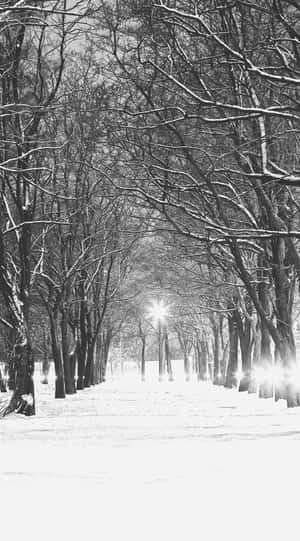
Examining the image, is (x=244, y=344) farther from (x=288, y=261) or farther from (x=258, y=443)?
(x=258, y=443)

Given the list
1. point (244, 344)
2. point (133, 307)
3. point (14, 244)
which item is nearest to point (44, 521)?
point (14, 244)

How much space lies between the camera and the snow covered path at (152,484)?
418cm

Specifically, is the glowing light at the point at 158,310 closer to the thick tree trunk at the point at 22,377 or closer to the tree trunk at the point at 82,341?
the tree trunk at the point at 82,341

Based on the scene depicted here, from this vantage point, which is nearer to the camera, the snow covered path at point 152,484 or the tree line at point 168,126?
the snow covered path at point 152,484

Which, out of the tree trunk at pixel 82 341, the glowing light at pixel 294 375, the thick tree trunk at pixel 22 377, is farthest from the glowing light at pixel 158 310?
the thick tree trunk at pixel 22 377

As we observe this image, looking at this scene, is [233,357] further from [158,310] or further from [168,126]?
[168,126]

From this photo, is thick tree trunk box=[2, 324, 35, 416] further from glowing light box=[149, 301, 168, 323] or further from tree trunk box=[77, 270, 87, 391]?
glowing light box=[149, 301, 168, 323]

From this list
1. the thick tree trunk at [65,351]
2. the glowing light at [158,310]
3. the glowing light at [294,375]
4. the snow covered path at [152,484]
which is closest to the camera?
the snow covered path at [152,484]

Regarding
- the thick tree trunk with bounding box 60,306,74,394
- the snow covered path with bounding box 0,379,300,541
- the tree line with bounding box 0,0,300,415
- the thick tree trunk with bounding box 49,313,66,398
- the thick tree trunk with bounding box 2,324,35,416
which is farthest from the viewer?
the thick tree trunk with bounding box 60,306,74,394

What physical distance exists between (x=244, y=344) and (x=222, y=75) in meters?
16.9

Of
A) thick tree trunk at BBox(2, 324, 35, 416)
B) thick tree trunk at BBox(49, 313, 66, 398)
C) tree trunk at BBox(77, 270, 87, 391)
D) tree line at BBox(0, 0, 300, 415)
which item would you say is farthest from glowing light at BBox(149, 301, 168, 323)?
thick tree trunk at BBox(2, 324, 35, 416)

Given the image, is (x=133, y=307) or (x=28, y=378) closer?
(x=28, y=378)

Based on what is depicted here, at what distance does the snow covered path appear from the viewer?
13.7ft

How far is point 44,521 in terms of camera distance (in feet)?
14.3
